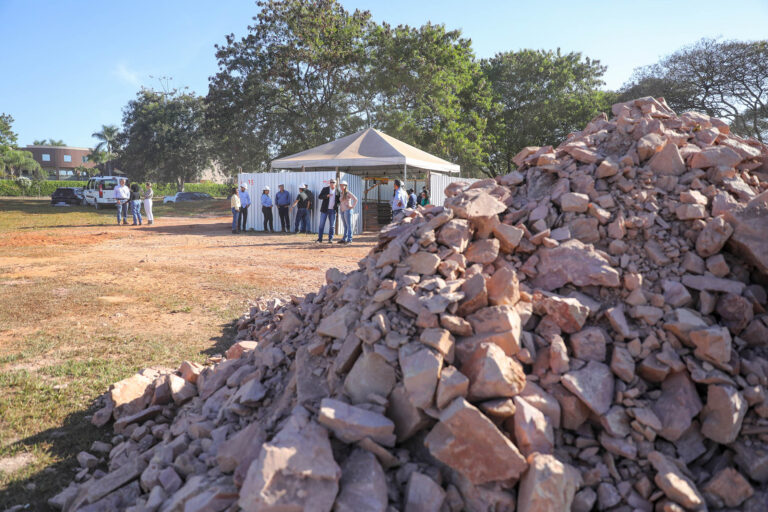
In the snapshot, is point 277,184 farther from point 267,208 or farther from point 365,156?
point 365,156

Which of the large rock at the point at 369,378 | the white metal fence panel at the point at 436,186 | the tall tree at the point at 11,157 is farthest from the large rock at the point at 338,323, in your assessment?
the tall tree at the point at 11,157

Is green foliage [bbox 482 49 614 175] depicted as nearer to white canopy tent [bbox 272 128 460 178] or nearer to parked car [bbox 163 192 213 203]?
white canopy tent [bbox 272 128 460 178]

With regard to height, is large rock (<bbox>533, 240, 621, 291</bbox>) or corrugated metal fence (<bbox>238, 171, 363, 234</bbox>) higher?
corrugated metal fence (<bbox>238, 171, 363, 234</bbox>)

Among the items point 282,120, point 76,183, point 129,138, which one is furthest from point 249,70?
point 76,183

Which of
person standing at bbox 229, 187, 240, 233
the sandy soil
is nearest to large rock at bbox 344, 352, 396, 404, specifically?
the sandy soil

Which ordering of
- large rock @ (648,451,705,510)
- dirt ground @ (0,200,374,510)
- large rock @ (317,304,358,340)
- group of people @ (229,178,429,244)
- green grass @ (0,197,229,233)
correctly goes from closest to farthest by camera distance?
large rock @ (648,451,705,510), large rock @ (317,304,358,340), dirt ground @ (0,200,374,510), group of people @ (229,178,429,244), green grass @ (0,197,229,233)

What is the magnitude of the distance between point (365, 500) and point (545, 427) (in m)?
0.96

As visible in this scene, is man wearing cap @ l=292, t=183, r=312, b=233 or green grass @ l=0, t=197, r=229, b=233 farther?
green grass @ l=0, t=197, r=229, b=233

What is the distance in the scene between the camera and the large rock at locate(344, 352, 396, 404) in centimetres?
256

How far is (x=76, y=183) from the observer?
5022cm

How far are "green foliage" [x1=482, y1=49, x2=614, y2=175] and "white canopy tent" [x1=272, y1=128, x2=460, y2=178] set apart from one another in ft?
43.7

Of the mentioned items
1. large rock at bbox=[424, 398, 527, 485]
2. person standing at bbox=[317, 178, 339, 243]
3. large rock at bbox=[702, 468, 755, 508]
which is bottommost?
large rock at bbox=[702, 468, 755, 508]

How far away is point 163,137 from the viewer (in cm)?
3769

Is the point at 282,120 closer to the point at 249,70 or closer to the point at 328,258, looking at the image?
Result: the point at 249,70
